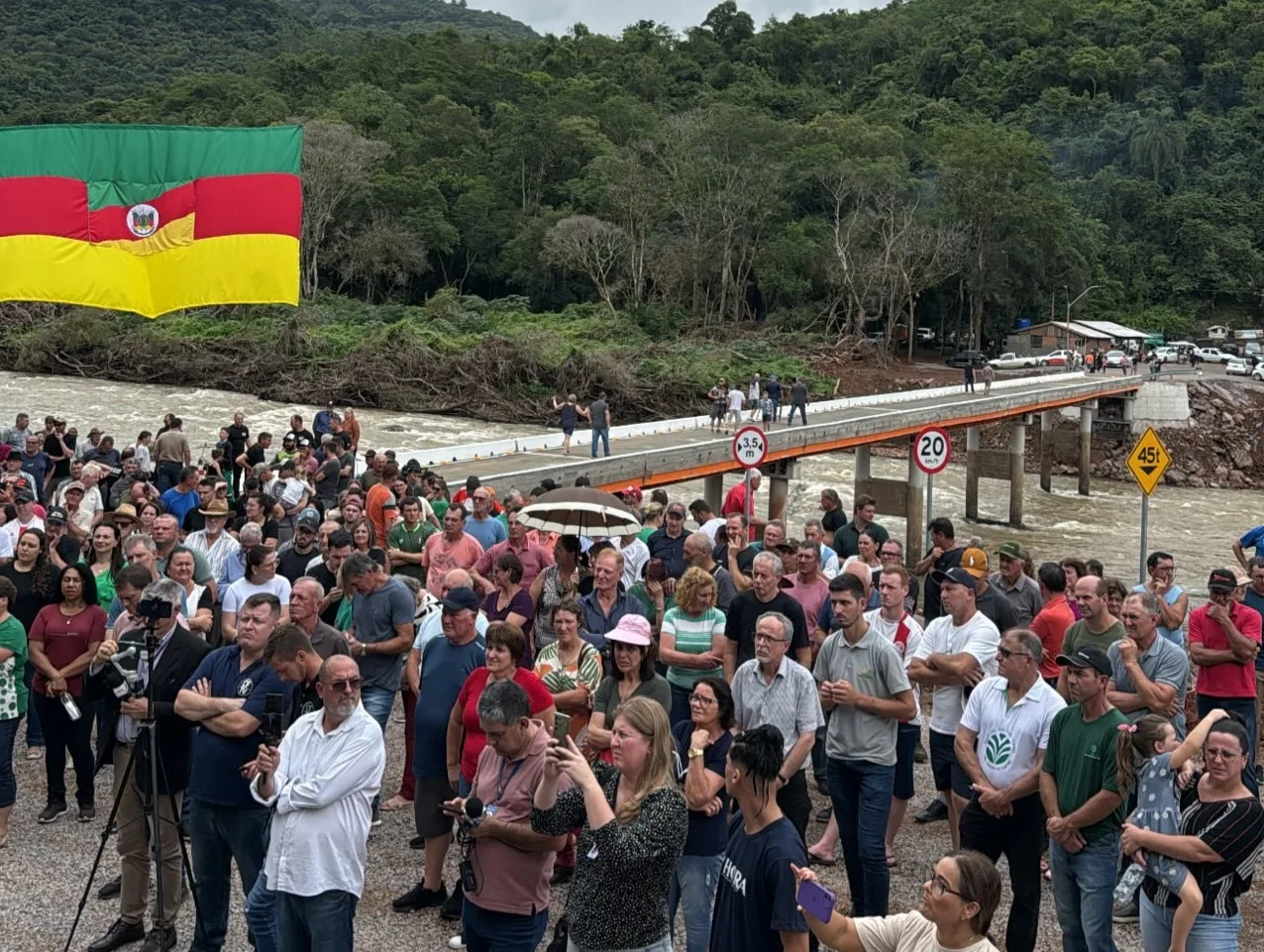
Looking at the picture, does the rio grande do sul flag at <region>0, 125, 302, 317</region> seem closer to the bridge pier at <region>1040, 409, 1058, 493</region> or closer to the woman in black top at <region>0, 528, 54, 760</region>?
the woman in black top at <region>0, 528, 54, 760</region>

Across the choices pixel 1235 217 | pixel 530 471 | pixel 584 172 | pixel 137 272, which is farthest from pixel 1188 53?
pixel 137 272

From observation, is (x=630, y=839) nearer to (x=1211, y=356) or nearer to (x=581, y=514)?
(x=581, y=514)

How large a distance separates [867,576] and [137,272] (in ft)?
22.0

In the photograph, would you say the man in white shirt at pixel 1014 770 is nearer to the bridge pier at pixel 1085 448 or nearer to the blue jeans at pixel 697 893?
the blue jeans at pixel 697 893

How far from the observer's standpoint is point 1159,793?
4.83 metres

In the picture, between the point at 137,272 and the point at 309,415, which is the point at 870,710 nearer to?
the point at 137,272

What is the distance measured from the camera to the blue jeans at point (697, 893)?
16.7 ft

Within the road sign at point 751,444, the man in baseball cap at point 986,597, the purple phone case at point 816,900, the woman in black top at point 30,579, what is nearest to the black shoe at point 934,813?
the man in baseball cap at point 986,597

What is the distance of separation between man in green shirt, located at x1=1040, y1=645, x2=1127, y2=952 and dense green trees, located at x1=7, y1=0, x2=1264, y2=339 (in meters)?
60.2

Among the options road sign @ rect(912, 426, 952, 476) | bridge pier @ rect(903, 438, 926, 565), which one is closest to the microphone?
road sign @ rect(912, 426, 952, 476)

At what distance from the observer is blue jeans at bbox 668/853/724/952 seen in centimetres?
510

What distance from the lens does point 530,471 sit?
20.6 m

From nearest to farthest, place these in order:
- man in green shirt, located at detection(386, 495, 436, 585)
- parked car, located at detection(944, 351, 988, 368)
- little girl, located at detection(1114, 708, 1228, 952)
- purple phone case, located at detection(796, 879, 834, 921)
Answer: purple phone case, located at detection(796, 879, 834, 921), little girl, located at detection(1114, 708, 1228, 952), man in green shirt, located at detection(386, 495, 436, 585), parked car, located at detection(944, 351, 988, 368)

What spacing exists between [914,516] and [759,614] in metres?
23.5
